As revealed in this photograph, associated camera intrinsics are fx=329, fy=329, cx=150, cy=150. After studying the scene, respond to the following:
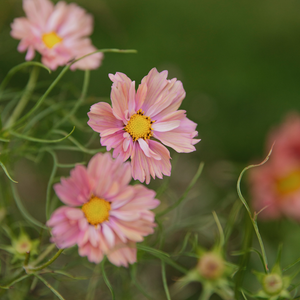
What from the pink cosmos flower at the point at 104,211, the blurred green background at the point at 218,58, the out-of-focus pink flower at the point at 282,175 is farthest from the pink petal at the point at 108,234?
the blurred green background at the point at 218,58

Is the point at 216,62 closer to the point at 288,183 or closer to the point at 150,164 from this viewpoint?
the point at 288,183

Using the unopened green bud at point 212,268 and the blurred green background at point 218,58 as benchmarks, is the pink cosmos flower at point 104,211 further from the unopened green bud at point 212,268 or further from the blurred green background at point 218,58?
the blurred green background at point 218,58

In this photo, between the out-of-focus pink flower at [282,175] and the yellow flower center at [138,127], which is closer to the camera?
the yellow flower center at [138,127]

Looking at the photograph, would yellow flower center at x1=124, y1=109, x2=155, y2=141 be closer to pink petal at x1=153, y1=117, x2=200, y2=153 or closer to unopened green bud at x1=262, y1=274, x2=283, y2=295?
pink petal at x1=153, y1=117, x2=200, y2=153

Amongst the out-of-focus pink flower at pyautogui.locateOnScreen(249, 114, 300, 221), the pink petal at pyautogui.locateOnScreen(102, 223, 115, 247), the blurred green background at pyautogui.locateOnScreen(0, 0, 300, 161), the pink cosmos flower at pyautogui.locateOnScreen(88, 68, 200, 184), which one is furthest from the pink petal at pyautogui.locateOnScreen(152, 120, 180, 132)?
the blurred green background at pyautogui.locateOnScreen(0, 0, 300, 161)

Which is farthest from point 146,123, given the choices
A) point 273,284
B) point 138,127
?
point 273,284

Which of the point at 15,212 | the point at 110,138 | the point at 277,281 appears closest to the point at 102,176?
the point at 110,138
